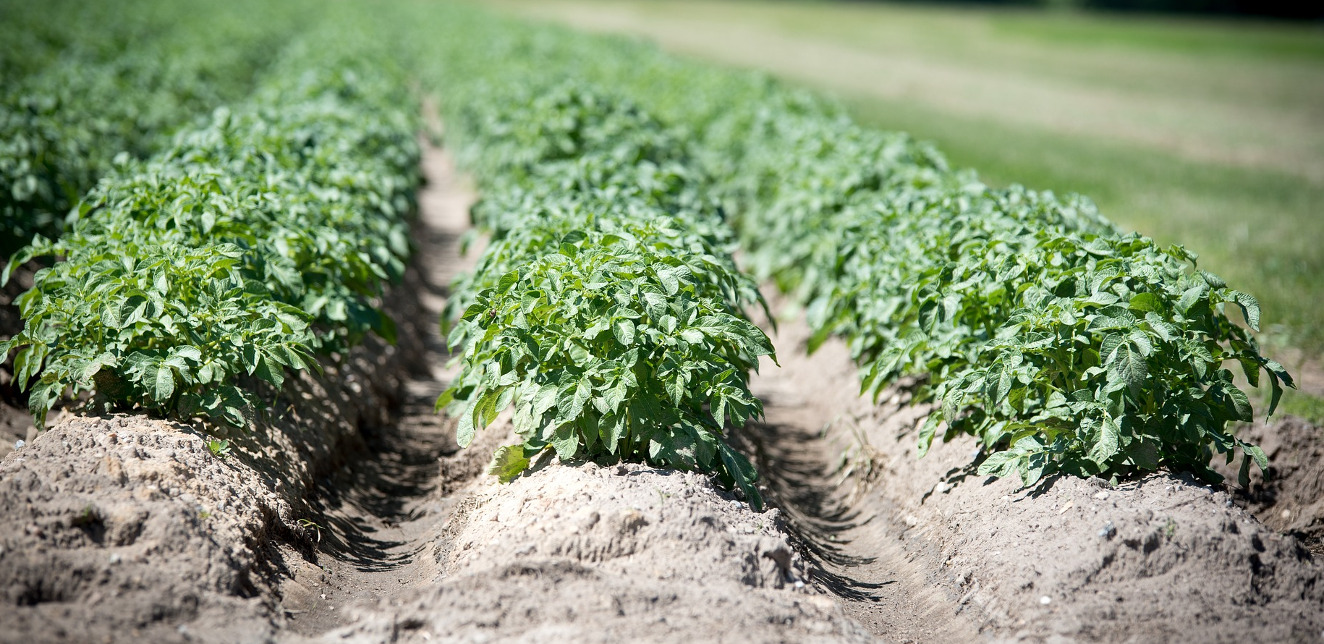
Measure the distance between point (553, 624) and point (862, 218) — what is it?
3730 mm

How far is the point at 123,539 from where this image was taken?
3566 millimetres

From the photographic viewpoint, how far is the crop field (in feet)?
11.7

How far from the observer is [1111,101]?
27281mm

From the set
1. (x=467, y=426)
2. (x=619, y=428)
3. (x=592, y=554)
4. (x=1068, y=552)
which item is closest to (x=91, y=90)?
(x=467, y=426)

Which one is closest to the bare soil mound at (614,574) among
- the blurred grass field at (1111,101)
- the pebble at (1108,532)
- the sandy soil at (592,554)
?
the sandy soil at (592,554)

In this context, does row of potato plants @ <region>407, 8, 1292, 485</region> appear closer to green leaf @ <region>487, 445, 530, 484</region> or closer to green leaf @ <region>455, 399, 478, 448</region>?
green leaf @ <region>487, 445, 530, 484</region>

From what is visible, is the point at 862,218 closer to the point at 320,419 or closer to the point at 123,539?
the point at 320,419

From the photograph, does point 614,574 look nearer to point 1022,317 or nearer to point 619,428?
point 619,428

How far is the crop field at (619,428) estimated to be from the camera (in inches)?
140

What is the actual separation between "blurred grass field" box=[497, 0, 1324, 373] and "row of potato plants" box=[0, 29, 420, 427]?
6.28 m

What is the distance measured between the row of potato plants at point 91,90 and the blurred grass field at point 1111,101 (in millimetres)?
8665

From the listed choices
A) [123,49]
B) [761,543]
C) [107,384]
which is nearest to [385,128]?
[107,384]

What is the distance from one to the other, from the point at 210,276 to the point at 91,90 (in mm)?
6439

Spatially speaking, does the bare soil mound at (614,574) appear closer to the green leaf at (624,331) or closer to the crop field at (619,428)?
the crop field at (619,428)
